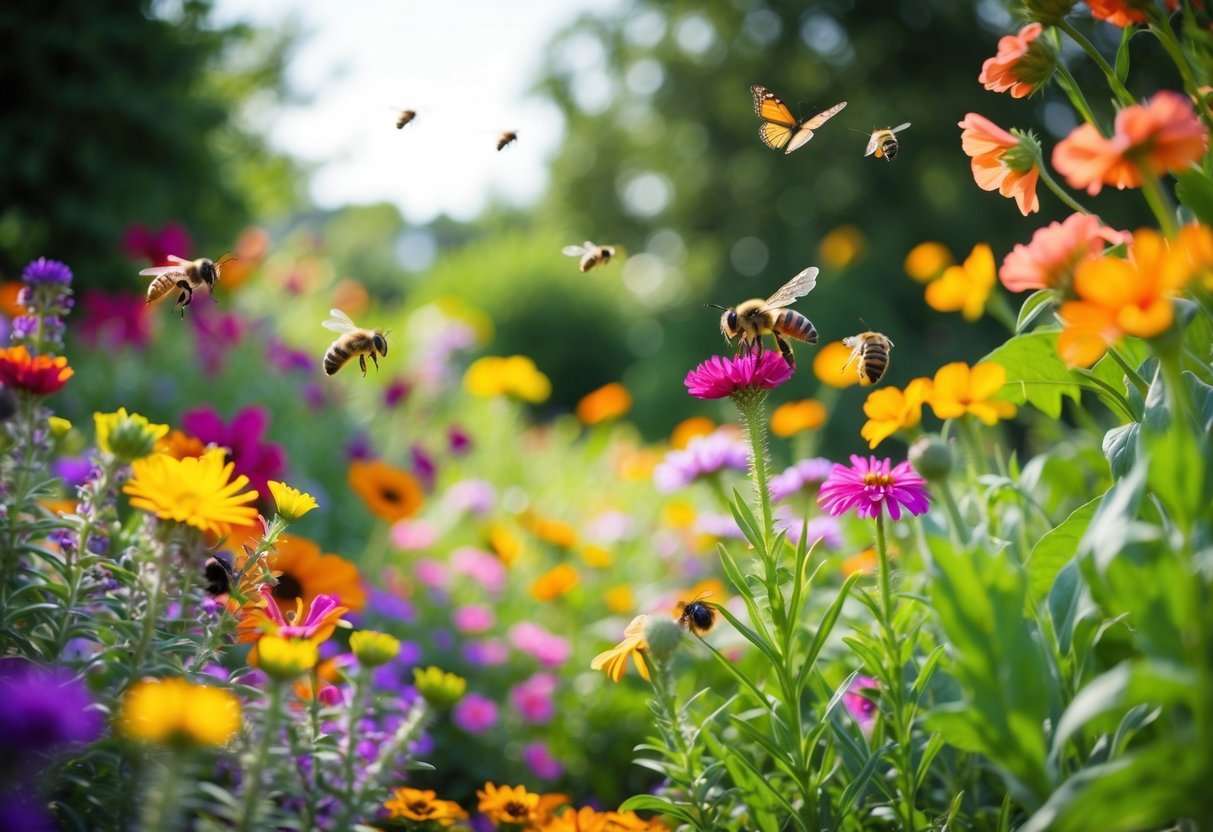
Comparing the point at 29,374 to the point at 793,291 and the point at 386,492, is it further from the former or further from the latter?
the point at 386,492

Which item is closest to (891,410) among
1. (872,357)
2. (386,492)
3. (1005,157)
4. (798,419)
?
(872,357)

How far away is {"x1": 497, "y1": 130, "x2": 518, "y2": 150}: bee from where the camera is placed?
1.76m

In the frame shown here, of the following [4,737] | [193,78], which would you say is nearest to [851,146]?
[193,78]

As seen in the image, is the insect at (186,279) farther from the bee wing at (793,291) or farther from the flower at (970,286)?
the flower at (970,286)

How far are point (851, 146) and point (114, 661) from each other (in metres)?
10.3

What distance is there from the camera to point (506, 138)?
177 cm

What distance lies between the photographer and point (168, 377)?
139 inches

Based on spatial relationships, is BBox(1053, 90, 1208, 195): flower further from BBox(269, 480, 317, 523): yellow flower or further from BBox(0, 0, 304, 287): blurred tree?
BBox(0, 0, 304, 287): blurred tree

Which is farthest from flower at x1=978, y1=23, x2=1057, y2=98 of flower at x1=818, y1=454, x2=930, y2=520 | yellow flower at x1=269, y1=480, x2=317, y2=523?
yellow flower at x1=269, y1=480, x2=317, y2=523

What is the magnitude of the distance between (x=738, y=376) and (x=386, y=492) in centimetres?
139

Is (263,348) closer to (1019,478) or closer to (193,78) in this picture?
(193,78)

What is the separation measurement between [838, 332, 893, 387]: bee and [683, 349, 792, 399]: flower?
11.8 inches

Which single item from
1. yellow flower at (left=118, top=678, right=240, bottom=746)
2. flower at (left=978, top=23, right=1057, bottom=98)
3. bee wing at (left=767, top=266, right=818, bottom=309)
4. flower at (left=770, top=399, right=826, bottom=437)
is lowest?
yellow flower at (left=118, top=678, right=240, bottom=746)

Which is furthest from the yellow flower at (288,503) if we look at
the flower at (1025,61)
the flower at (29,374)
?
the flower at (1025,61)
